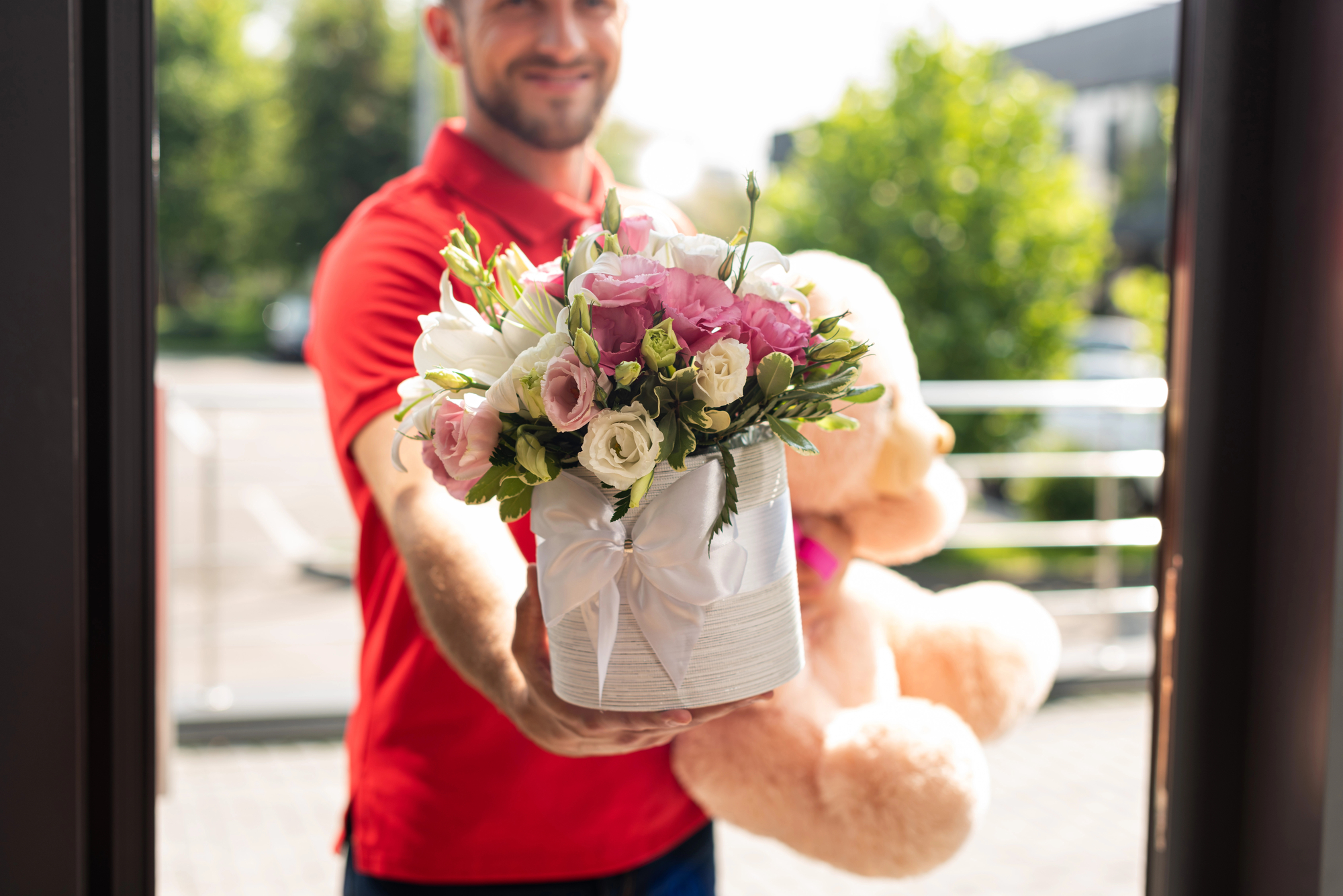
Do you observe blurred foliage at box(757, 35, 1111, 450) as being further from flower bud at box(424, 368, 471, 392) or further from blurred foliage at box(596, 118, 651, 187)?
flower bud at box(424, 368, 471, 392)

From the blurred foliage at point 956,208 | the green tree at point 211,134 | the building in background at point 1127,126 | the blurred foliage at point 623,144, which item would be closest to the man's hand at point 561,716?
the blurred foliage at point 623,144

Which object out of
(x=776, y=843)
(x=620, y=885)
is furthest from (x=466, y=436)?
(x=776, y=843)

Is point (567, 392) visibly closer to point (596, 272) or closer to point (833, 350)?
point (596, 272)

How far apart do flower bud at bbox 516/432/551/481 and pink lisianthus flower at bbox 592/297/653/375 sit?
78 mm

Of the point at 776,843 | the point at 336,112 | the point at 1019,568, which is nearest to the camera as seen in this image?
the point at 776,843

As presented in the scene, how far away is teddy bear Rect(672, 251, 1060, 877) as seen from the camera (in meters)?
1.09

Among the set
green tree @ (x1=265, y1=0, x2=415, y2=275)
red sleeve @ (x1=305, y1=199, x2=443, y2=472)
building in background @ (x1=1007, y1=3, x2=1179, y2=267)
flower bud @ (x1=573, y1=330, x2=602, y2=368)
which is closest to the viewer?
flower bud @ (x1=573, y1=330, x2=602, y2=368)

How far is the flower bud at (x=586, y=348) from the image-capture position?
0.76 meters

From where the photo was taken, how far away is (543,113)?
121cm

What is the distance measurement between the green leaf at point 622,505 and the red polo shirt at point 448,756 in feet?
1.12

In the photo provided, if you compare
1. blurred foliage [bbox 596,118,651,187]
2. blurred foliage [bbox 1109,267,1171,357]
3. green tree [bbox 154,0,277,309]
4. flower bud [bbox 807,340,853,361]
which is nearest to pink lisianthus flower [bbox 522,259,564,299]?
flower bud [bbox 807,340,853,361]

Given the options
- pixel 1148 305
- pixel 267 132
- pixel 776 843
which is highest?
pixel 267 132

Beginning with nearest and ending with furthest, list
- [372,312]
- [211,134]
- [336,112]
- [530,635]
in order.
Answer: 1. [530,635]
2. [372,312]
3. [336,112]
4. [211,134]

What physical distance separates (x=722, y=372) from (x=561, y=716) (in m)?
0.35
